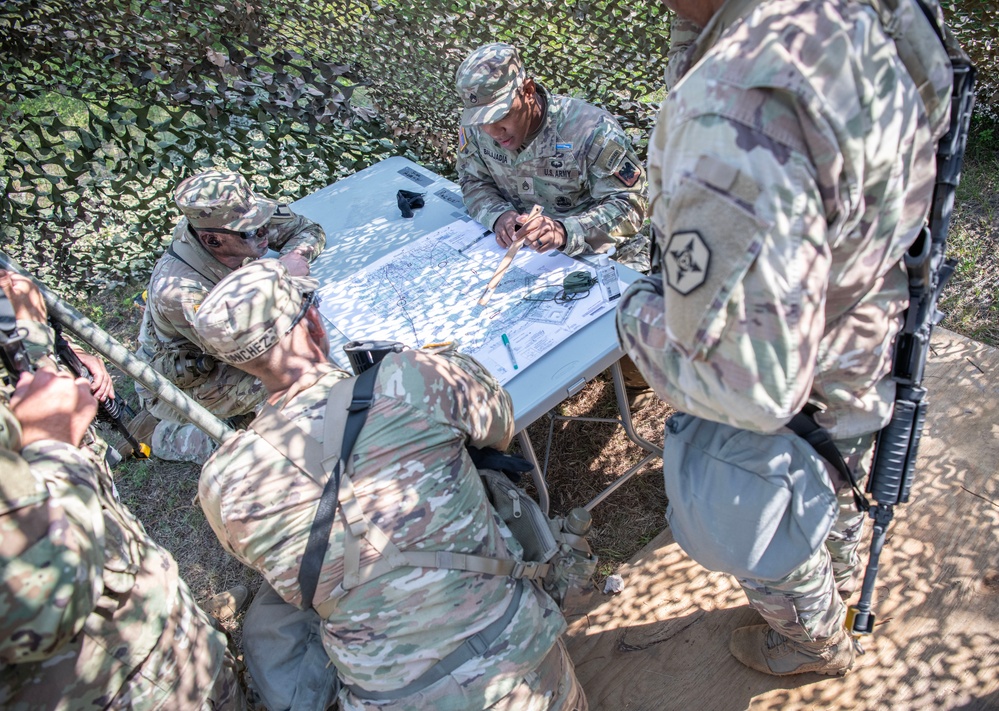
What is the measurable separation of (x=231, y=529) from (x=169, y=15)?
12.7 ft

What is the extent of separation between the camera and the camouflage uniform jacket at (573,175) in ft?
9.87

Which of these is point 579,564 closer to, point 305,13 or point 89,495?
point 89,495

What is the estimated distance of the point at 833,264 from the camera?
4.44 ft

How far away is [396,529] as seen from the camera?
1719 mm

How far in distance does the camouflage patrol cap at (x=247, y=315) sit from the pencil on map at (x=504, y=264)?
2.82 ft

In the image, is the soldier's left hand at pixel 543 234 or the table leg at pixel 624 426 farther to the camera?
the soldier's left hand at pixel 543 234

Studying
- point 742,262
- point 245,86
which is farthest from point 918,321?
point 245,86

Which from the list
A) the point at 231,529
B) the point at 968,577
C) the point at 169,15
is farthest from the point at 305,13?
the point at 968,577

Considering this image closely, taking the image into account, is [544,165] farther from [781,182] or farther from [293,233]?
[781,182]

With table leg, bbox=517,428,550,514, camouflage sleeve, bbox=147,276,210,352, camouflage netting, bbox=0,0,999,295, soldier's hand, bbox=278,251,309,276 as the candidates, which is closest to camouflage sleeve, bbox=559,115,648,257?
table leg, bbox=517,428,550,514

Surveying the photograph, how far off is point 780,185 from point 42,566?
161cm

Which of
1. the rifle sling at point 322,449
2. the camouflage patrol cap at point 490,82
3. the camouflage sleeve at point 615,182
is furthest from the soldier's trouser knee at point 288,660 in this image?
the camouflage patrol cap at point 490,82

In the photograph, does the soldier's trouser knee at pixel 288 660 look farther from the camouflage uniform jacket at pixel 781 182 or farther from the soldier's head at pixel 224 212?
the soldier's head at pixel 224 212

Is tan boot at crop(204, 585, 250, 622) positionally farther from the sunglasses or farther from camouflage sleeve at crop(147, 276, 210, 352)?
the sunglasses
